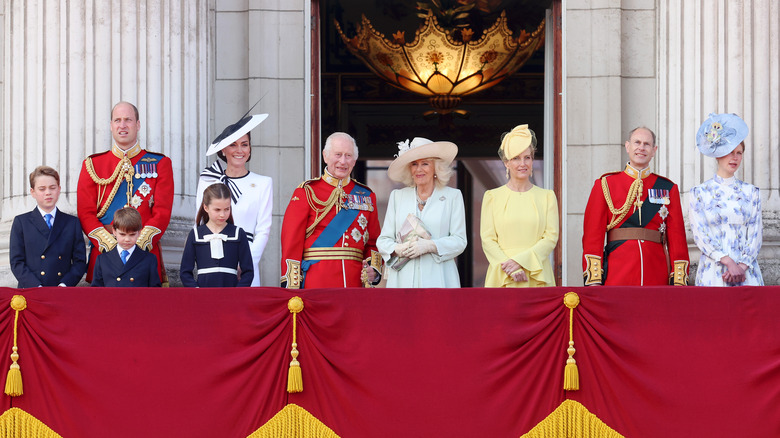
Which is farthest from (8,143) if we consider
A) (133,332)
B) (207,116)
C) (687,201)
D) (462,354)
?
(687,201)

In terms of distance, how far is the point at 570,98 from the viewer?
10.5 metres

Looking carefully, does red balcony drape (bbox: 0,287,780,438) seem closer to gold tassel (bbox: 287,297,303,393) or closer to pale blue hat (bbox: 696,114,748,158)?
gold tassel (bbox: 287,297,303,393)

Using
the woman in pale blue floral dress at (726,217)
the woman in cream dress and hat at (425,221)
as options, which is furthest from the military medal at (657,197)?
the woman in cream dress and hat at (425,221)

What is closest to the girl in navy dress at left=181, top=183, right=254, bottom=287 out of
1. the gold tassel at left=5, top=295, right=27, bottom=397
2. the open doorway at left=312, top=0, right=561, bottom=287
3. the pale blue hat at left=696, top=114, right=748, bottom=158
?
the gold tassel at left=5, top=295, right=27, bottom=397

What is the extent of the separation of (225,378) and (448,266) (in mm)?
1724

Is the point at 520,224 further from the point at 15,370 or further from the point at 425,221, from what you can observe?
the point at 15,370

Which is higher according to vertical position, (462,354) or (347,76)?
(347,76)

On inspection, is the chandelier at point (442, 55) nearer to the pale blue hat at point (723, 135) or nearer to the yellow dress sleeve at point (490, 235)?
the pale blue hat at point (723, 135)

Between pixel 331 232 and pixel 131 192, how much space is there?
1408 mm

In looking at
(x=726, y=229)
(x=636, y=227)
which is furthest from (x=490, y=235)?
(x=726, y=229)

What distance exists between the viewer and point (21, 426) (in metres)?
6.98

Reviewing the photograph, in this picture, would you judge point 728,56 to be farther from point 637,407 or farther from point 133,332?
point 133,332

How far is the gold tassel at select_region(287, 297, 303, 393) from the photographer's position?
23.0ft

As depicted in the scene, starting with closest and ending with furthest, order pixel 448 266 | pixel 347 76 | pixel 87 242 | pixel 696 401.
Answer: pixel 696 401 < pixel 448 266 < pixel 87 242 < pixel 347 76
